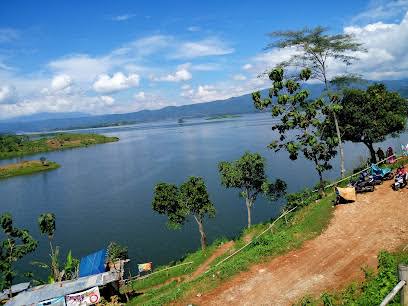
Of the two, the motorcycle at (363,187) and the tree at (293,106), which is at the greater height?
the tree at (293,106)

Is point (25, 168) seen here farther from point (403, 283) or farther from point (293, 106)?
point (403, 283)

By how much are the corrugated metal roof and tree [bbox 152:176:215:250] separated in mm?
11412

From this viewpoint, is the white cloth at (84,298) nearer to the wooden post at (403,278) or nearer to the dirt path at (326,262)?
the dirt path at (326,262)

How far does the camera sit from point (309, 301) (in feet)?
44.7

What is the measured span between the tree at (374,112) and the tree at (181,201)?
50.2 feet

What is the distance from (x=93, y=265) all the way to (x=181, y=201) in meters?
10.3

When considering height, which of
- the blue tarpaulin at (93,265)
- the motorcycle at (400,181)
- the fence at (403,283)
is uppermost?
the fence at (403,283)

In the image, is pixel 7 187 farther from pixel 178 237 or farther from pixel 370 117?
pixel 370 117

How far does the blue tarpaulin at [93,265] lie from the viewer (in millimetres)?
29156

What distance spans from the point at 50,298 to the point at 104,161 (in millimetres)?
110576

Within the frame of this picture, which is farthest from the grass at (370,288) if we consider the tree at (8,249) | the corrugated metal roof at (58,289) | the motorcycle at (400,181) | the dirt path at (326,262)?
the tree at (8,249)

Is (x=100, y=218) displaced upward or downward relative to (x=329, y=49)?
downward

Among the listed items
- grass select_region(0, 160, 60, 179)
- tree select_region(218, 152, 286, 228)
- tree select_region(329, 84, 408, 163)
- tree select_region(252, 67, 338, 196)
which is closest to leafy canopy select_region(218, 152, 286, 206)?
tree select_region(218, 152, 286, 228)

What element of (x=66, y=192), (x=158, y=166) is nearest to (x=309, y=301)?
(x=66, y=192)
